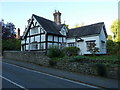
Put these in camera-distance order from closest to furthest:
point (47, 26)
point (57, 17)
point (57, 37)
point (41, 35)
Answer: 1. point (41, 35)
2. point (47, 26)
3. point (57, 37)
4. point (57, 17)

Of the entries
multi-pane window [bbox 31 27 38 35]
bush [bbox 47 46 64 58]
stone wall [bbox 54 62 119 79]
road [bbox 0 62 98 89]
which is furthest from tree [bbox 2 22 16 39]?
road [bbox 0 62 98 89]

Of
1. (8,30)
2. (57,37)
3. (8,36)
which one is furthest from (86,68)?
(8,30)

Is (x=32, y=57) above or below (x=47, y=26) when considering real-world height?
below

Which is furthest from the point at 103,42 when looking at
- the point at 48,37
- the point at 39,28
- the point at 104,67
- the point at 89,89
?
the point at 89,89

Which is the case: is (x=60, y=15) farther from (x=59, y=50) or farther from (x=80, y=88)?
(x=80, y=88)

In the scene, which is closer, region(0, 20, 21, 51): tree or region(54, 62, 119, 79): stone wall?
region(54, 62, 119, 79): stone wall

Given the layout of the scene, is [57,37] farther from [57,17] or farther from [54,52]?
[54,52]

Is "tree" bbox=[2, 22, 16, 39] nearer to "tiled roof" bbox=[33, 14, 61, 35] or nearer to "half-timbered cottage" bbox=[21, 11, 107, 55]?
"half-timbered cottage" bbox=[21, 11, 107, 55]

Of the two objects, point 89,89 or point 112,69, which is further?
point 112,69

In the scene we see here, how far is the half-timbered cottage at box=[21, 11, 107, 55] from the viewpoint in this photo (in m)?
23.3

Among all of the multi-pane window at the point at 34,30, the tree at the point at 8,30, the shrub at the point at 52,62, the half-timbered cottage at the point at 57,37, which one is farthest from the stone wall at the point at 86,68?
the tree at the point at 8,30

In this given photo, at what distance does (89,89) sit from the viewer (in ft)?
21.8

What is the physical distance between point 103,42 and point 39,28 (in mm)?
14910

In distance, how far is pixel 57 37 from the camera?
26016 millimetres
